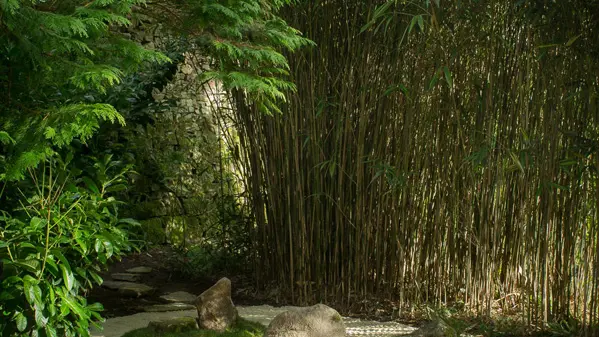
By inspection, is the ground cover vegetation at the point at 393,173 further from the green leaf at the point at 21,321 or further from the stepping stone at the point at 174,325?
the stepping stone at the point at 174,325

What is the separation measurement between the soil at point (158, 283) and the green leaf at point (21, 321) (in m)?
1.17

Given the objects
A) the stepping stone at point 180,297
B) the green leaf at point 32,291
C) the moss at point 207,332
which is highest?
the green leaf at point 32,291

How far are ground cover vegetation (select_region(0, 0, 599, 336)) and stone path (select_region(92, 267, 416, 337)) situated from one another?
0.24m

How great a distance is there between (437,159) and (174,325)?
1.60 metres

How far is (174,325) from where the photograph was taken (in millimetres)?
3457

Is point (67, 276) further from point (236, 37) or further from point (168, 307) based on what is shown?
point (168, 307)

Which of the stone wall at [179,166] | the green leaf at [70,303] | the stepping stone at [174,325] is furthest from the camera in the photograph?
the stone wall at [179,166]

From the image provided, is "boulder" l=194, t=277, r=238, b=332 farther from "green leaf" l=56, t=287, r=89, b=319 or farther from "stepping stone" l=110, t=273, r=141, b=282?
"stepping stone" l=110, t=273, r=141, b=282

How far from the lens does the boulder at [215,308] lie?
3.51 metres

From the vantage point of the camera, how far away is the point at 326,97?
13.8 ft

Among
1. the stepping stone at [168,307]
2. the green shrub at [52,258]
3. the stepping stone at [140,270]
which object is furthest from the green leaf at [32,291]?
the stepping stone at [140,270]

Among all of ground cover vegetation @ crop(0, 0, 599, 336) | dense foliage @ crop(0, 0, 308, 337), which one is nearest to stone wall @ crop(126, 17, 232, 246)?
ground cover vegetation @ crop(0, 0, 599, 336)

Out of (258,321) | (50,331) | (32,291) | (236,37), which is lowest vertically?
(258,321)

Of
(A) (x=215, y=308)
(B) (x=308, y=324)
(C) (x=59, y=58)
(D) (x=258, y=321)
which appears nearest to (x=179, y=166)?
(D) (x=258, y=321)
